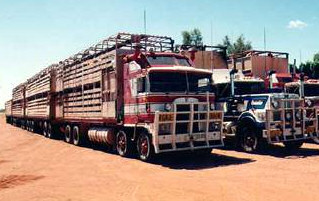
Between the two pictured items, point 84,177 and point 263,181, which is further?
point 84,177

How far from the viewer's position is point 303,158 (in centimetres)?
1234

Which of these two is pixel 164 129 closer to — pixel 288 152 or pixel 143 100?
pixel 143 100

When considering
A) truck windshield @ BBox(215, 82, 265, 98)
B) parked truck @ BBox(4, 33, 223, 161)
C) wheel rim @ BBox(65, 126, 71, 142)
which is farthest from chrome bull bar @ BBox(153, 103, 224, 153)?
wheel rim @ BBox(65, 126, 71, 142)

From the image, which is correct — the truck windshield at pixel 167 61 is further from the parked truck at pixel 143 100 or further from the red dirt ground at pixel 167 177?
the red dirt ground at pixel 167 177

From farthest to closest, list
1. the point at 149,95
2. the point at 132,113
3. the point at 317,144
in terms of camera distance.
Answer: the point at 317,144, the point at 132,113, the point at 149,95

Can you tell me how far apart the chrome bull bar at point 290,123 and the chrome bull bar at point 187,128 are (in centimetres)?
169

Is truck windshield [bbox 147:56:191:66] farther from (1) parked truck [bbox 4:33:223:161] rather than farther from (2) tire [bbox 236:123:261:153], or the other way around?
(2) tire [bbox 236:123:261:153]

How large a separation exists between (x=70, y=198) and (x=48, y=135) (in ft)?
57.4

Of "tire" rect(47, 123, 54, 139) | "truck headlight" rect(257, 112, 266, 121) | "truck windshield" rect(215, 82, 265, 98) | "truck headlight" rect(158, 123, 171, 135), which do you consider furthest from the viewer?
"tire" rect(47, 123, 54, 139)

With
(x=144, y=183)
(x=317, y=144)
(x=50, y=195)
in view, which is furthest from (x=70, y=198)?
(x=317, y=144)

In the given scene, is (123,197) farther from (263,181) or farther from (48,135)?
(48,135)

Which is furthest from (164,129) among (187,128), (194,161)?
(194,161)

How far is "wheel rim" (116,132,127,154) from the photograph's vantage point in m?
13.7

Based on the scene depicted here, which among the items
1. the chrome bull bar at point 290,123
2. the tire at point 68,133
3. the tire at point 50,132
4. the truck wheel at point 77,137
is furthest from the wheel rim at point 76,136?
the chrome bull bar at point 290,123
